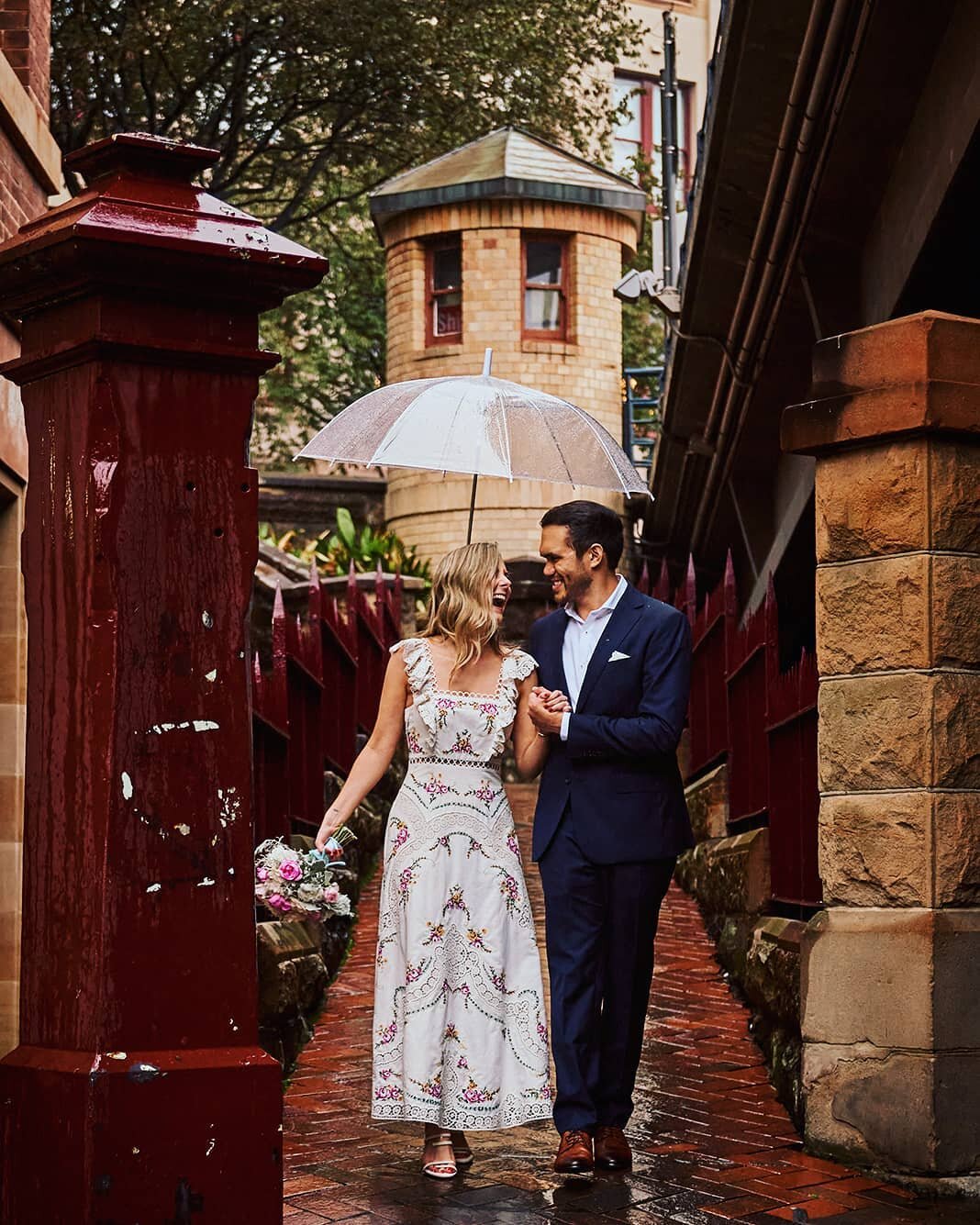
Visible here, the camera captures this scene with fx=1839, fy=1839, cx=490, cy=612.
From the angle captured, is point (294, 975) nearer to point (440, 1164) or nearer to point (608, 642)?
point (440, 1164)

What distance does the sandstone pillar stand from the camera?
17.8 feet

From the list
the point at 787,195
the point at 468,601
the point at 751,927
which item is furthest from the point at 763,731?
the point at 468,601

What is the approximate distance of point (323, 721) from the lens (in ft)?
36.6

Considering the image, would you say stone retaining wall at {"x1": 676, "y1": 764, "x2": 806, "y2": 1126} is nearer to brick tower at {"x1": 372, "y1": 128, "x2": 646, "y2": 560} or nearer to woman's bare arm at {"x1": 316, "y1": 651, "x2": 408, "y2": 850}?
woman's bare arm at {"x1": 316, "y1": 651, "x2": 408, "y2": 850}

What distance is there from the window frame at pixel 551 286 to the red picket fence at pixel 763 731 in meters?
14.5

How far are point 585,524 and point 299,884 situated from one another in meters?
1.44

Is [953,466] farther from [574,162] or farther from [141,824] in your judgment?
[574,162]

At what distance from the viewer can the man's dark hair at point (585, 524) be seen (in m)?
5.85

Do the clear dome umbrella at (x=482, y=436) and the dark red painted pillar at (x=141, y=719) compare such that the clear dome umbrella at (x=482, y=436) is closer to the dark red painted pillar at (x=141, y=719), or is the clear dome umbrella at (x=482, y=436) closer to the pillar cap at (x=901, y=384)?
the pillar cap at (x=901, y=384)

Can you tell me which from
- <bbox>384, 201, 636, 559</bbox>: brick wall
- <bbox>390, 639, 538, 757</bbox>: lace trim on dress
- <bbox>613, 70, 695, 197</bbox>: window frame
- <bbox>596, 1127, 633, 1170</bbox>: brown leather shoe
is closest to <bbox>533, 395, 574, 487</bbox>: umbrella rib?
<bbox>390, 639, 538, 757</bbox>: lace trim on dress

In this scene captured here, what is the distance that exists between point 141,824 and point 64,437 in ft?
2.46

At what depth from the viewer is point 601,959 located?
18.8 feet

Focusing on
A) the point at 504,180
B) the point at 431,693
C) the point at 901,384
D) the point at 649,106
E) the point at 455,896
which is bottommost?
the point at 455,896

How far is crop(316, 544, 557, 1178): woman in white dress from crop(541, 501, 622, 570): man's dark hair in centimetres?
24
